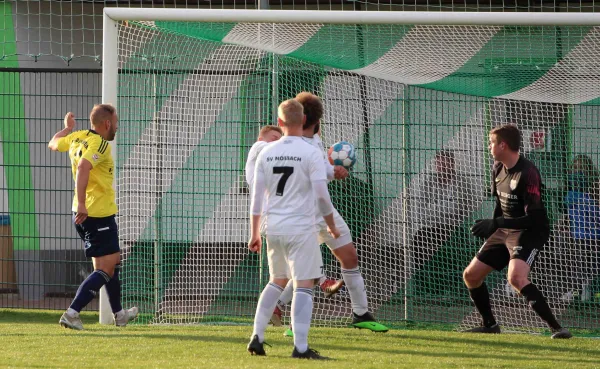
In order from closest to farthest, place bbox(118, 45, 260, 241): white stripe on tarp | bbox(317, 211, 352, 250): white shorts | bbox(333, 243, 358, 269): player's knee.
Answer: bbox(317, 211, 352, 250): white shorts
bbox(333, 243, 358, 269): player's knee
bbox(118, 45, 260, 241): white stripe on tarp

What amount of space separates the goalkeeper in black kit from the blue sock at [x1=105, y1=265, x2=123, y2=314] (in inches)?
125

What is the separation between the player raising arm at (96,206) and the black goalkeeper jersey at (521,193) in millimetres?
3392

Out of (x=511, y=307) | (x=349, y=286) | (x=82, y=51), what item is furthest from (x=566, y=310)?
(x=82, y=51)

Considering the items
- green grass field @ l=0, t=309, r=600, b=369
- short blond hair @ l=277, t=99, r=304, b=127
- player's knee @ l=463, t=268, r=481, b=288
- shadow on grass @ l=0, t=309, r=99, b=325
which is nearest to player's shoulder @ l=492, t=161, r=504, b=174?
player's knee @ l=463, t=268, r=481, b=288

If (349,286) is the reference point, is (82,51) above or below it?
above

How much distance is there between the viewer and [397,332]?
8.83 metres

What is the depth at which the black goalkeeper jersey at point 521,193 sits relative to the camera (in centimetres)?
830

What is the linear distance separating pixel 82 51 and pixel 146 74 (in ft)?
13.7

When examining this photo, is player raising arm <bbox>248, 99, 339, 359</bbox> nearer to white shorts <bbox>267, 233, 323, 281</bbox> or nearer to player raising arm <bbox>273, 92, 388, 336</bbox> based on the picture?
white shorts <bbox>267, 233, 323, 281</bbox>

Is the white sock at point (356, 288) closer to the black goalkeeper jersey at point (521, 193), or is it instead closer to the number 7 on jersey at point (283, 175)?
the black goalkeeper jersey at point (521, 193)

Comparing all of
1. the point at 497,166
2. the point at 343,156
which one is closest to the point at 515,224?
the point at 497,166

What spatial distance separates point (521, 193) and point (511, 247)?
47cm

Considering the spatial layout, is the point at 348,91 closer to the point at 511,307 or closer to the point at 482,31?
the point at 482,31

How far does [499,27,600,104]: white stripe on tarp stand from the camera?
885 centimetres
